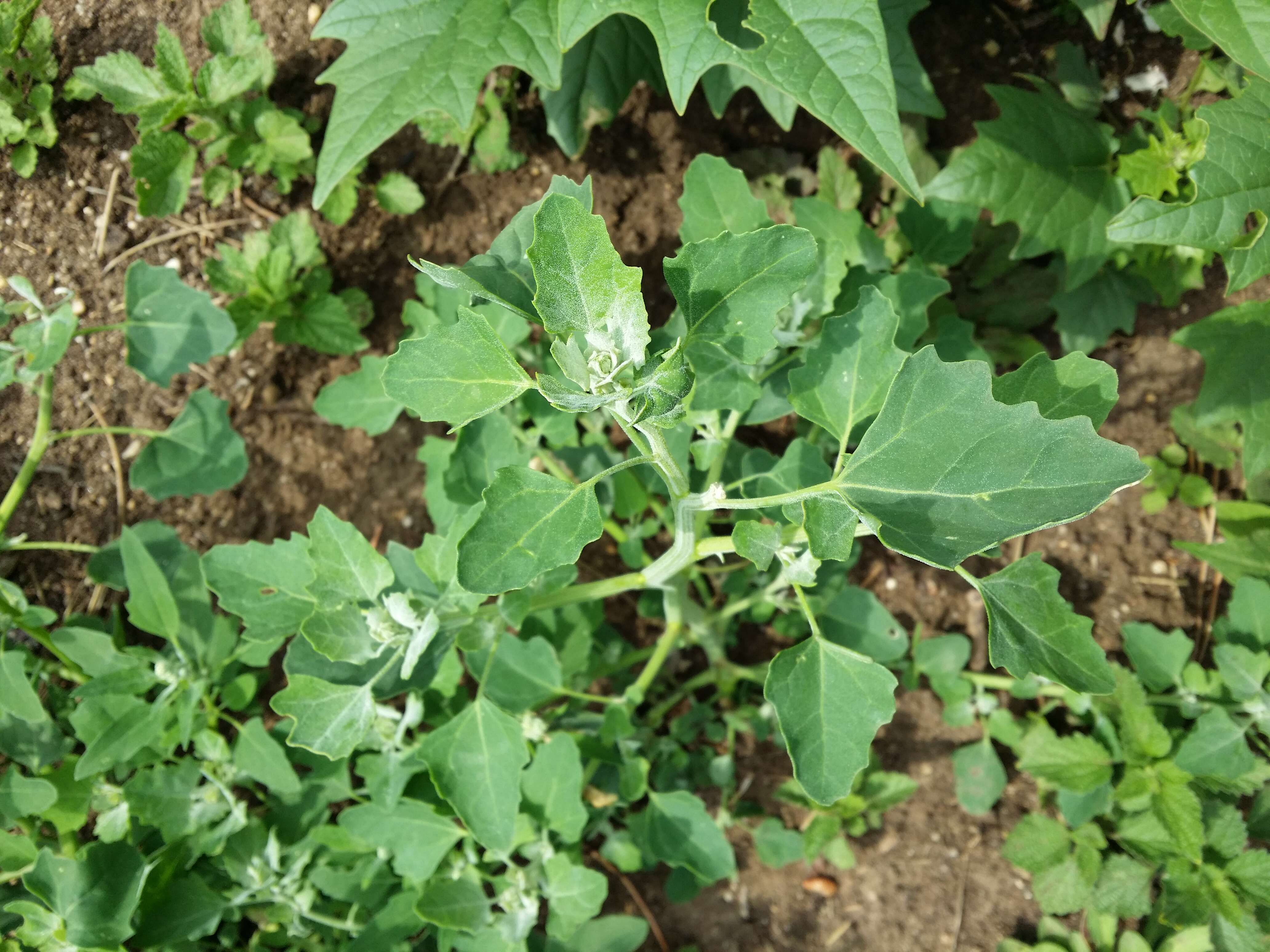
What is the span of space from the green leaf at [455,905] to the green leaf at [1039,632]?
1373 millimetres

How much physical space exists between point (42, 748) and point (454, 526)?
132 cm

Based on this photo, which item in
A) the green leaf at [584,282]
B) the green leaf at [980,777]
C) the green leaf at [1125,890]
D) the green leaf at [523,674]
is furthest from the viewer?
the green leaf at [980,777]

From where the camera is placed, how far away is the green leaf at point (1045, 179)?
215 centimetres

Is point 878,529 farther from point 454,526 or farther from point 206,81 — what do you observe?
point 206,81

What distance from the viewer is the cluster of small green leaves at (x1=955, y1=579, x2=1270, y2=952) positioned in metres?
2.11

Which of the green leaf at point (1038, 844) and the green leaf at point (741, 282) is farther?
the green leaf at point (1038, 844)

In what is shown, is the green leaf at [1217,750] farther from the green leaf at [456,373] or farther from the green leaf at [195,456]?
the green leaf at [195,456]

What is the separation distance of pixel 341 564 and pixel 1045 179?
6.33 ft

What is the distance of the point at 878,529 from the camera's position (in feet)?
3.92

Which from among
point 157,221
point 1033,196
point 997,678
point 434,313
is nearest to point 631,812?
point 997,678

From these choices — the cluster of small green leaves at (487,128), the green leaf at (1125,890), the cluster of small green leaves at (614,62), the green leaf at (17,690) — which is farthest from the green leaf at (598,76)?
the green leaf at (1125,890)

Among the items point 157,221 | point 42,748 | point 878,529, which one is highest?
point 157,221

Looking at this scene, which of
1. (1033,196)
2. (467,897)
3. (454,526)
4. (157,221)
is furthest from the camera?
(157,221)

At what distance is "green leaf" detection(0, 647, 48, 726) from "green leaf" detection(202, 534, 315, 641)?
56cm
